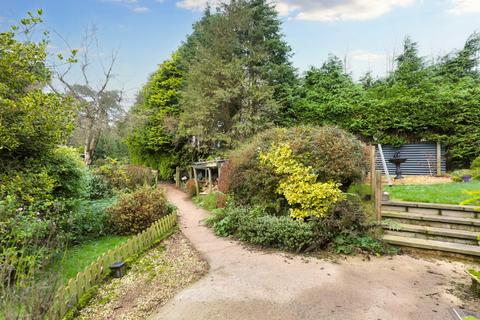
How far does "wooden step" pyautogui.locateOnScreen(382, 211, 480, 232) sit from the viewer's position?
4.71 m

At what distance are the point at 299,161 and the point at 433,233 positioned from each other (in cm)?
299

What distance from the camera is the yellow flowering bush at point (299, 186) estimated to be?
5.23 metres

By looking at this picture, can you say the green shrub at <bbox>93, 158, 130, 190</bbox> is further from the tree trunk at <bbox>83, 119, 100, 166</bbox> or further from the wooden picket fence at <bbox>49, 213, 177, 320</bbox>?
the wooden picket fence at <bbox>49, 213, 177, 320</bbox>

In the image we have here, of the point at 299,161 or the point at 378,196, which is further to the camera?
the point at 299,161

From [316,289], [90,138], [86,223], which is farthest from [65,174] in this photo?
[90,138]

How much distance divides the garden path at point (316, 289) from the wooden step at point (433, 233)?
697mm

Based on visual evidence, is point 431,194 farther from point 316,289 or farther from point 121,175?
point 121,175

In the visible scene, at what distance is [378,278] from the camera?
3.74 metres

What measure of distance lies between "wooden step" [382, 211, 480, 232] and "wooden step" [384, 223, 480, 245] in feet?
0.43

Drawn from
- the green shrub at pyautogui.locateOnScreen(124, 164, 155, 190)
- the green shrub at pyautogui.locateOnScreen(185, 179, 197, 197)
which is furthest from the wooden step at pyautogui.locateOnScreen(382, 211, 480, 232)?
the green shrub at pyautogui.locateOnScreen(124, 164, 155, 190)

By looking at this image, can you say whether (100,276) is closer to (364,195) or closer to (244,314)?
(244,314)

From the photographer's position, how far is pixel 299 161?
589 cm

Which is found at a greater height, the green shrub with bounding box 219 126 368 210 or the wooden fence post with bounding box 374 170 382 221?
the green shrub with bounding box 219 126 368 210

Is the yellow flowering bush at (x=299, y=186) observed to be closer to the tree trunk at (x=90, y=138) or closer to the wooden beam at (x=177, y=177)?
the wooden beam at (x=177, y=177)
